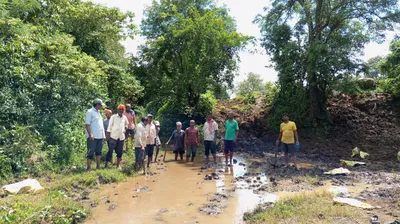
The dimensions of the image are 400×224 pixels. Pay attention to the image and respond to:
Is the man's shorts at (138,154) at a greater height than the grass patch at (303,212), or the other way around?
the man's shorts at (138,154)

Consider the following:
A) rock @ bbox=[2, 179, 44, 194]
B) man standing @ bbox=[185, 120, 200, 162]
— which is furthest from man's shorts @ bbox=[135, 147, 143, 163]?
rock @ bbox=[2, 179, 44, 194]

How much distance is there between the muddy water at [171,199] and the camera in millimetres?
5941

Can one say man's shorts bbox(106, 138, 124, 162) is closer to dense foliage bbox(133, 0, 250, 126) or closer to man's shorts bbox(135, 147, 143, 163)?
man's shorts bbox(135, 147, 143, 163)

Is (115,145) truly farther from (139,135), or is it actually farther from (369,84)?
(369,84)

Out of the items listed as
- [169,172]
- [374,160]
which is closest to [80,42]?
[169,172]

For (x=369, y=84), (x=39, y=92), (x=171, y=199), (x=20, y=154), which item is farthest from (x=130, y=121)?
(x=369, y=84)

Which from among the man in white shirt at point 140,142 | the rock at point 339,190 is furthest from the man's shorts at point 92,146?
the rock at point 339,190

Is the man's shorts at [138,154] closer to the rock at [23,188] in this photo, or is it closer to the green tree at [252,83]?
the rock at [23,188]

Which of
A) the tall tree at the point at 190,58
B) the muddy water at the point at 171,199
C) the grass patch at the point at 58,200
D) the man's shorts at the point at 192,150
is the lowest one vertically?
the muddy water at the point at 171,199

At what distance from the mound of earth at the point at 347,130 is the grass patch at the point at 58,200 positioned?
8.34m

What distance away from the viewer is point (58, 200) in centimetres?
612

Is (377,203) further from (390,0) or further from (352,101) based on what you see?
(352,101)

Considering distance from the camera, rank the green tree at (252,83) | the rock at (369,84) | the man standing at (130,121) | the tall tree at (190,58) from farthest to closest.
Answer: the green tree at (252,83) → the rock at (369,84) → the tall tree at (190,58) → the man standing at (130,121)

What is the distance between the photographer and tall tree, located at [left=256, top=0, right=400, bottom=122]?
14906 millimetres
